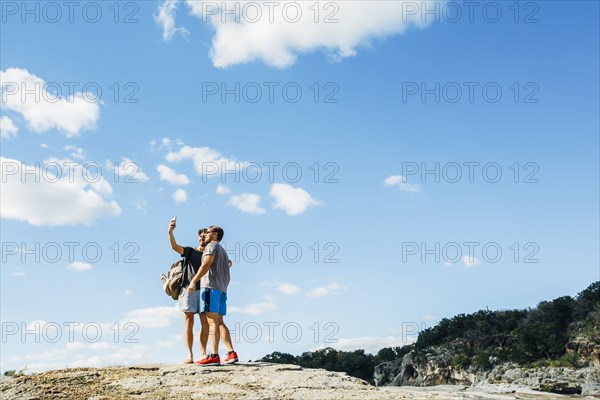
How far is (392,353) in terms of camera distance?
41.7 m

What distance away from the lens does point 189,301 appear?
997 cm

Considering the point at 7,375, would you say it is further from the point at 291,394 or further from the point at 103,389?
the point at 291,394

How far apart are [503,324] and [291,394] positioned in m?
30.9

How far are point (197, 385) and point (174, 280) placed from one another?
2.57 m

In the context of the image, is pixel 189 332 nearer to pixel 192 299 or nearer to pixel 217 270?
pixel 192 299

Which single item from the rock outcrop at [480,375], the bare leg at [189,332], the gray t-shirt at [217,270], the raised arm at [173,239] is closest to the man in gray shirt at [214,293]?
the gray t-shirt at [217,270]

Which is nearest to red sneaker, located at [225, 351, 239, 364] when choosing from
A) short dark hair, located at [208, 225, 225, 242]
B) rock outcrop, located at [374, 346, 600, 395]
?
short dark hair, located at [208, 225, 225, 242]

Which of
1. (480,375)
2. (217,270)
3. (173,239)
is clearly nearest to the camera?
(217,270)

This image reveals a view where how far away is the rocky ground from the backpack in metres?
1.39

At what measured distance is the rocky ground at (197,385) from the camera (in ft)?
25.7

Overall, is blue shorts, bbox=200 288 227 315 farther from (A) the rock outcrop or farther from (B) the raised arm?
(A) the rock outcrop

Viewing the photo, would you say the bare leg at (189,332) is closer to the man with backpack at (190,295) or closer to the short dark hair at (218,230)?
the man with backpack at (190,295)

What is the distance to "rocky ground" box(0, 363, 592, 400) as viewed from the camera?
7.83m

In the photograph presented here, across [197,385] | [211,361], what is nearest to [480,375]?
[211,361]
